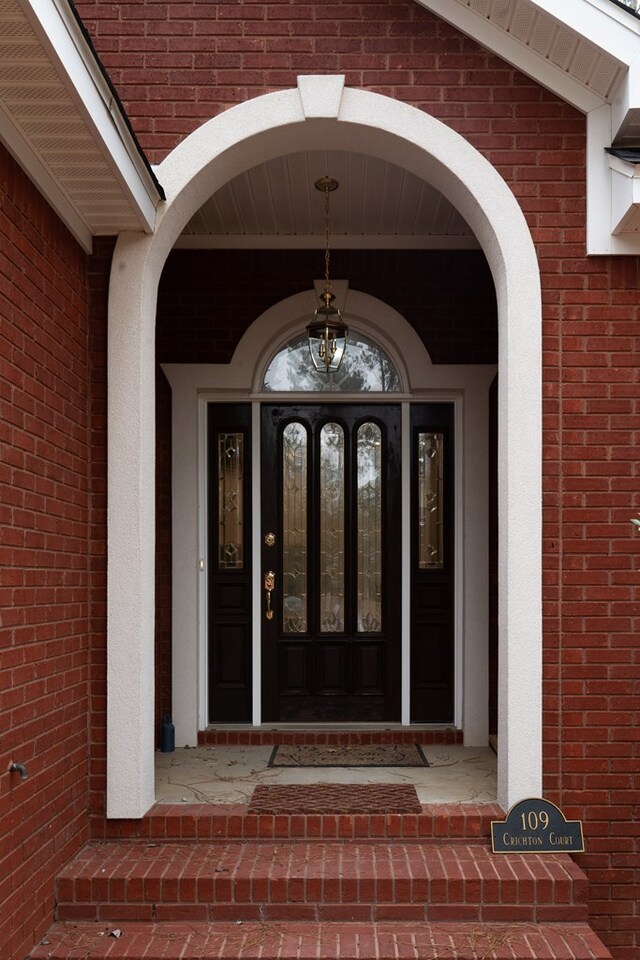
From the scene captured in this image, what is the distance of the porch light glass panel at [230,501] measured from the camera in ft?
20.3

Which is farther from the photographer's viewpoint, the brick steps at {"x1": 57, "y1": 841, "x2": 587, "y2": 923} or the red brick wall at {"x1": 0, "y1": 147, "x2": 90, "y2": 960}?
the brick steps at {"x1": 57, "y1": 841, "x2": 587, "y2": 923}

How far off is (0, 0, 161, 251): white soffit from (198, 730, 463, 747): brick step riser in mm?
3269

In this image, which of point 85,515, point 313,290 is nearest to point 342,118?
point 313,290

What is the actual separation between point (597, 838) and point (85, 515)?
2.86 m

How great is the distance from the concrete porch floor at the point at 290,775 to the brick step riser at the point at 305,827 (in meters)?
0.23

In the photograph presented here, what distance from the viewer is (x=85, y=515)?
4.28 metres

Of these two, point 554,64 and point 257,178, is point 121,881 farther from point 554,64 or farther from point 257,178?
point 554,64

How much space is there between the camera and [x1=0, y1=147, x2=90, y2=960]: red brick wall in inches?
131

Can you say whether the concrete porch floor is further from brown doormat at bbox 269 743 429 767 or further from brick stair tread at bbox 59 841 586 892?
brick stair tread at bbox 59 841 586 892

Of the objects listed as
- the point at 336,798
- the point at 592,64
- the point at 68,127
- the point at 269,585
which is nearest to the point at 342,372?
the point at 269,585

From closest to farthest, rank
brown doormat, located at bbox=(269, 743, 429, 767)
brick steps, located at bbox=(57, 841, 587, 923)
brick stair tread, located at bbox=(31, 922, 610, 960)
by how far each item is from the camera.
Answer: brick stair tread, located at bbox=(31, 922, 610, 960) < brick steps, located at bbox=(57, 841, 587, 923) < brown doormat, located at bbox=(269, 743, 429, 767)

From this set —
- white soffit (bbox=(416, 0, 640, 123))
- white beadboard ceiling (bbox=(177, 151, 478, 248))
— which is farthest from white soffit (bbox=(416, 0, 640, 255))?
white beadboard ceiling (bbox=(177, 151, 478, 248))

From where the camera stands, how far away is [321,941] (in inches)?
144

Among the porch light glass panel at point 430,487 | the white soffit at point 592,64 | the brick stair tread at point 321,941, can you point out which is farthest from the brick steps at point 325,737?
the white soffit at point 592,64
